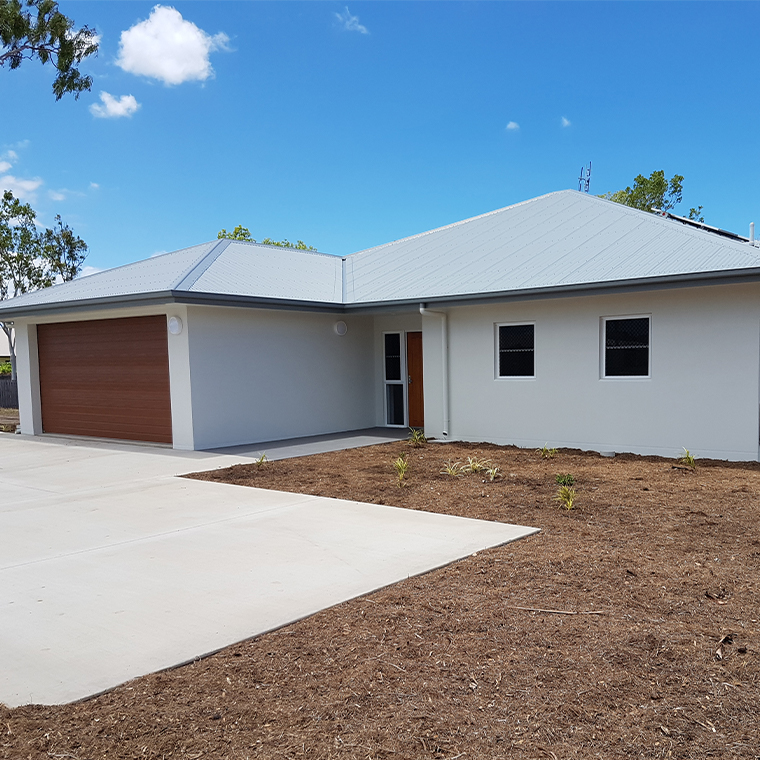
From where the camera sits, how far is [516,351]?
13.8 meters

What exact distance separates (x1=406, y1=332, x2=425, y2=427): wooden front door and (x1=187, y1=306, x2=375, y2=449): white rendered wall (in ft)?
3.66

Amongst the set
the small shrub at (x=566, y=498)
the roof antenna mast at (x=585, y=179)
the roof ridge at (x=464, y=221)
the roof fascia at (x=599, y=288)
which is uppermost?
the roof antenna mast at (x=585, y=179)

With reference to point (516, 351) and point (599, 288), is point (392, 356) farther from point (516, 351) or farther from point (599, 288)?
point (599, 288)

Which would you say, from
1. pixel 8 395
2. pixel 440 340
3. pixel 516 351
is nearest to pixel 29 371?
pixel 440 340

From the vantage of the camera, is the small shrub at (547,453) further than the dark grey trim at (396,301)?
Yes

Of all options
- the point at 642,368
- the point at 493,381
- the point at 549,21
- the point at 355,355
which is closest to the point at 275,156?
the point at 549,21

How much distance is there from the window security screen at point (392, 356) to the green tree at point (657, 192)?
26.1 meters

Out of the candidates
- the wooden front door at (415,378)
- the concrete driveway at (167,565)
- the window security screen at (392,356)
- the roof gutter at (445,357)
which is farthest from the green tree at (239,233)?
the concrete driveway at (167,565)

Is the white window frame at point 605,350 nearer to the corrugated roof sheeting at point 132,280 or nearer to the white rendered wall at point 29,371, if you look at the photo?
the corrugated roof sheeting at point 132,280

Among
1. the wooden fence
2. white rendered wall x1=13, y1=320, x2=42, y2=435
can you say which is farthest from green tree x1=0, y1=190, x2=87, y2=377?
white rendered wall x1=13, y1=320, x2=42, y2=435

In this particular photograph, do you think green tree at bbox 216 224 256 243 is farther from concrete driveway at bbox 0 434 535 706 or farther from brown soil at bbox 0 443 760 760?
brown soil at bbox 0 443 760 760

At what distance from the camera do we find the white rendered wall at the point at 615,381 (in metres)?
11.4

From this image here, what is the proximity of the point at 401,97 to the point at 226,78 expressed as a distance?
6.42 meters

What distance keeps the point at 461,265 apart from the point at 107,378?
8.26 m
